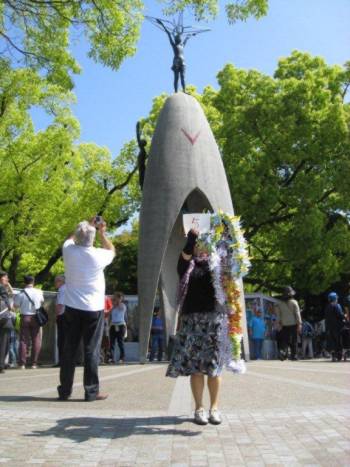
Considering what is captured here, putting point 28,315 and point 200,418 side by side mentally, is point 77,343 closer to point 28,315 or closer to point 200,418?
point 200,418

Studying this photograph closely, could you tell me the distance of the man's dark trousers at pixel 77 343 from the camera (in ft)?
20.2

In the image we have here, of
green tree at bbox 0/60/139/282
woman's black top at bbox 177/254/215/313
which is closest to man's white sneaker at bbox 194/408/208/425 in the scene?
woman's black top at bbox 177/254/215/313

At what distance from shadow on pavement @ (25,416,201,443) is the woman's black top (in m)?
0.98

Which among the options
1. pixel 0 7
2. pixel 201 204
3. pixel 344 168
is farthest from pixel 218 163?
pixel 344 168

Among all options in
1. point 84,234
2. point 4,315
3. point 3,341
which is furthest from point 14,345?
point 84,234

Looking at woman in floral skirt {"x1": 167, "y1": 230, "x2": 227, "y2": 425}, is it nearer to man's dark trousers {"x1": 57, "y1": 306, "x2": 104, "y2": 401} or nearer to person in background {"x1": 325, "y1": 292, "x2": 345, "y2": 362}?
man's dark trousers {"x1": 57, "y1": 306, "x2": 104, "y2": 401}

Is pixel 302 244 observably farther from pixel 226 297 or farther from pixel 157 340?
pixel 226 297

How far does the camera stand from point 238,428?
15.2 feet

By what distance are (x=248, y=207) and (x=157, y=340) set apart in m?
10.0

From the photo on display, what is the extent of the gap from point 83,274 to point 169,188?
27.4 feet

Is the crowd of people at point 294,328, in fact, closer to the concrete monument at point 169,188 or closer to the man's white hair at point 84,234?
the concrete monument at point 169,188

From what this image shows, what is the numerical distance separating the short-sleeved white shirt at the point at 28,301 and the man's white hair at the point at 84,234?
605 cm

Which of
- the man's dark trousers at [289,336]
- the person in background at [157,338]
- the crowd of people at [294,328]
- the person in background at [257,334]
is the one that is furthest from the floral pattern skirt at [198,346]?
the person in background at [257,334]

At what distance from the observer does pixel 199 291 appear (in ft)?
16.5
